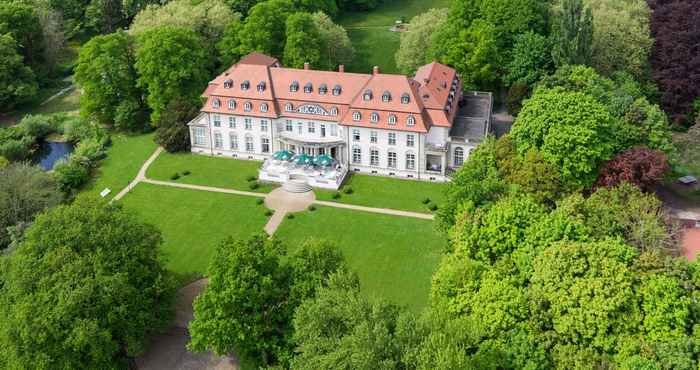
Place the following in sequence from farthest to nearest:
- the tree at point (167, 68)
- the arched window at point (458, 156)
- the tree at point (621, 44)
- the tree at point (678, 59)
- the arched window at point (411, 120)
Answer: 1. the tree at point (167, 68)
2. the tree at point (621, 44)
3. the tree at point (678, 59)
4. the arched window at point (458, 156)
5. the arched window at point (411, 120)

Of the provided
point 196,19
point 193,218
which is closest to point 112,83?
point 196,19

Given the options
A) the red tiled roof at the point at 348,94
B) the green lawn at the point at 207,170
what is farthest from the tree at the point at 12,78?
the red tiled roof at the point at 348,94

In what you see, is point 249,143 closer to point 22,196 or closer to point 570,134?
point 22,196

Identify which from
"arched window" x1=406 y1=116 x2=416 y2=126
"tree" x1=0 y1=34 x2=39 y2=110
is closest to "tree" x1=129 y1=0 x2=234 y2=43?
"tree" x1=0 y1=34 x2=39 y2=110

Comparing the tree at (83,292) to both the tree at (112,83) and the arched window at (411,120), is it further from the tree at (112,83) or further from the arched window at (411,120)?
the tree at (112,83)

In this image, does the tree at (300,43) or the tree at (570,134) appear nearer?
the tree at (570,134)

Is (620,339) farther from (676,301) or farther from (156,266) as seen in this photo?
(156,266)
